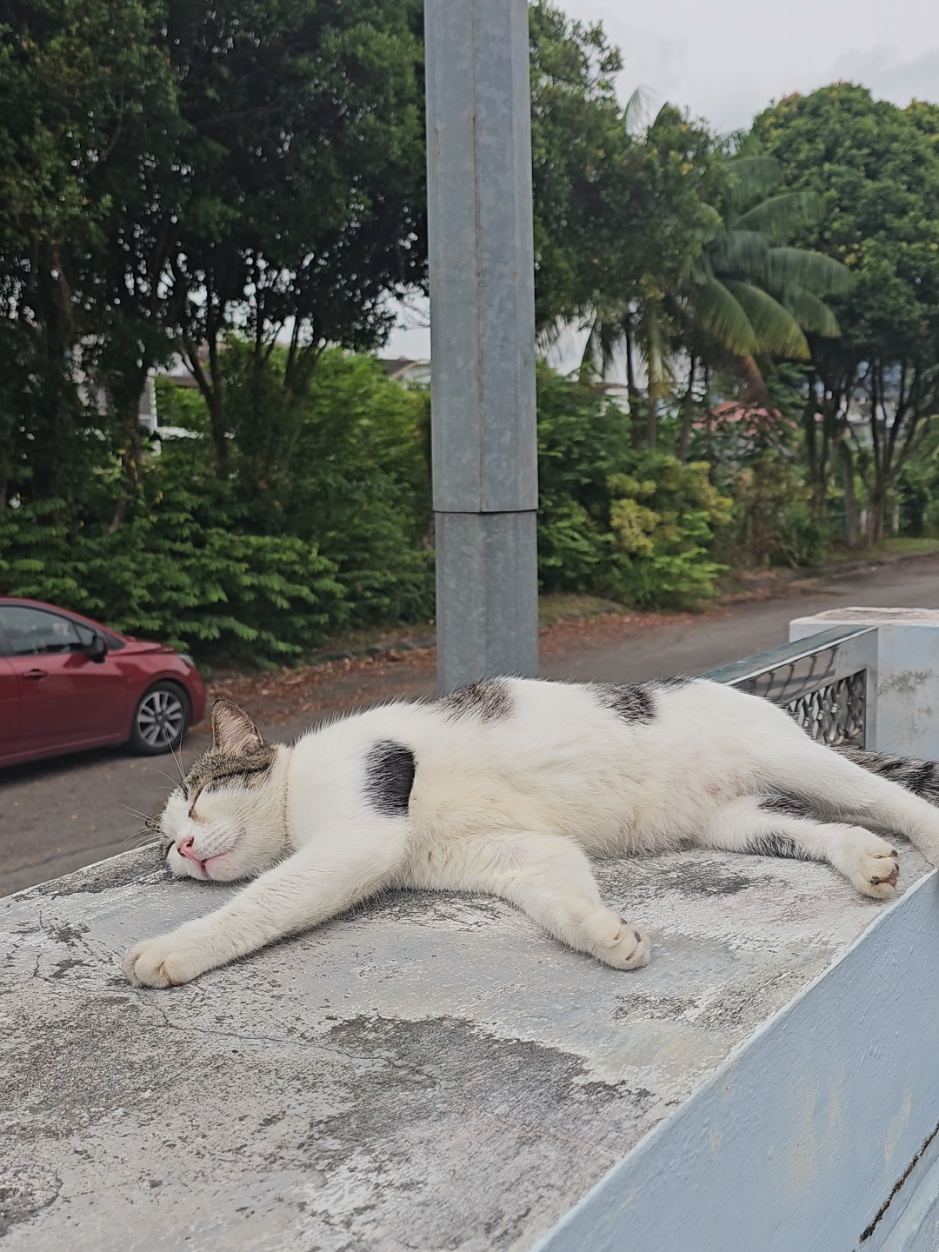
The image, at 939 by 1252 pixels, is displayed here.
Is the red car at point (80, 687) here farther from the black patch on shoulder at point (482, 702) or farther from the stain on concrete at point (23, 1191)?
the stain on concrete at point (23, 1191)

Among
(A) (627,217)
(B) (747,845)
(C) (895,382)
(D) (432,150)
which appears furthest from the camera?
(C) (895,382)

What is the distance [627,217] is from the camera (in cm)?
1507

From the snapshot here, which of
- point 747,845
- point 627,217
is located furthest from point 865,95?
point 747,845

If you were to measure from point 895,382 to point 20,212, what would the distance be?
24.4 metres

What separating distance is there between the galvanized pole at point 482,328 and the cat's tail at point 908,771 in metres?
1.35

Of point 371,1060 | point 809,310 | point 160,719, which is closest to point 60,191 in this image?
point 160,719

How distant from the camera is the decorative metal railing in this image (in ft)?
14.0

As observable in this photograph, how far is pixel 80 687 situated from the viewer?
29.7ft

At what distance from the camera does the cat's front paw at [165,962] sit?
6.51 feet

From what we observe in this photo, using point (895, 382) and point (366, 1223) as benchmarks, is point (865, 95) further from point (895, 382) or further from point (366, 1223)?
point (366, 1223)

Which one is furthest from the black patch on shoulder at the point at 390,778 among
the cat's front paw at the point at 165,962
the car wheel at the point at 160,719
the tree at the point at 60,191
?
the tree at the point at 60,191

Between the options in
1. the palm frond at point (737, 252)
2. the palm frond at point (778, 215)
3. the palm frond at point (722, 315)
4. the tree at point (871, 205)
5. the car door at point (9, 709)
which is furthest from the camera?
the tree at point (871, 205)

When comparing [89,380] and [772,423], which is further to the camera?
[772,423]

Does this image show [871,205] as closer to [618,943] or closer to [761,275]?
[761,275]
